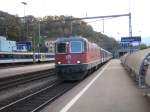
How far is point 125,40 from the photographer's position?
7638 cm

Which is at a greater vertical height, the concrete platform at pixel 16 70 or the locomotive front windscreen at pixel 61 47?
the locomotive front windscreen at pixel 61 47

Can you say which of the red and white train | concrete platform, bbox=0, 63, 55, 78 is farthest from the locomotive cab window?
concrete platform, bbox=0, 63, 55, 78

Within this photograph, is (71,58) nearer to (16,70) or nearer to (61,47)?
(61,47)

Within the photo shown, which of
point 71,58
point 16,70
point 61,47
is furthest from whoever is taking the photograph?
point 16,70

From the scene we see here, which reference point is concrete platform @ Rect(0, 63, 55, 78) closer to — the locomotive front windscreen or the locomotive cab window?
the locomotive front windscreen

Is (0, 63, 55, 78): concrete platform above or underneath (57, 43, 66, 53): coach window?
underneath

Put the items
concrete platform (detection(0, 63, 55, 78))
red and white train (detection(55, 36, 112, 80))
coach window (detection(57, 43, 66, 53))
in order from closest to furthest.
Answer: red and white train (detection(55, 36, 112, 80)) < coach window (detection(57, 43, 66, 53)) < concrete platform (detection(0, 63, 55, 78))

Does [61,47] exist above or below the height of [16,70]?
above

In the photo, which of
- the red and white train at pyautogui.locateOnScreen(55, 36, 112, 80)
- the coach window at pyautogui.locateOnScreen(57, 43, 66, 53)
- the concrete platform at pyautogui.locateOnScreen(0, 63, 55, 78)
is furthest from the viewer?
the concrete platform at pyautogui.locateOnScreen(0, 63, 55, 78)

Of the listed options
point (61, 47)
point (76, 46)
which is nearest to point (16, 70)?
point (61, 47)

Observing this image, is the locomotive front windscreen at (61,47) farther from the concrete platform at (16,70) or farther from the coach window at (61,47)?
the concrete platform at (16,70)

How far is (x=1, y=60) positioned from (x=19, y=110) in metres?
39.3

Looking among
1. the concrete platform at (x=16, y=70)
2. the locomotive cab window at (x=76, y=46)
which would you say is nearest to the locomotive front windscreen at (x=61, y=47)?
the locomotive cab window at (x=76, y=46)

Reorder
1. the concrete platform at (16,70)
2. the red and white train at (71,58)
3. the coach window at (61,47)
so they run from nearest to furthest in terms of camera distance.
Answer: the red and white train at (71,58) < the coach window at (61,47) < the concrete platform at (16,70)
